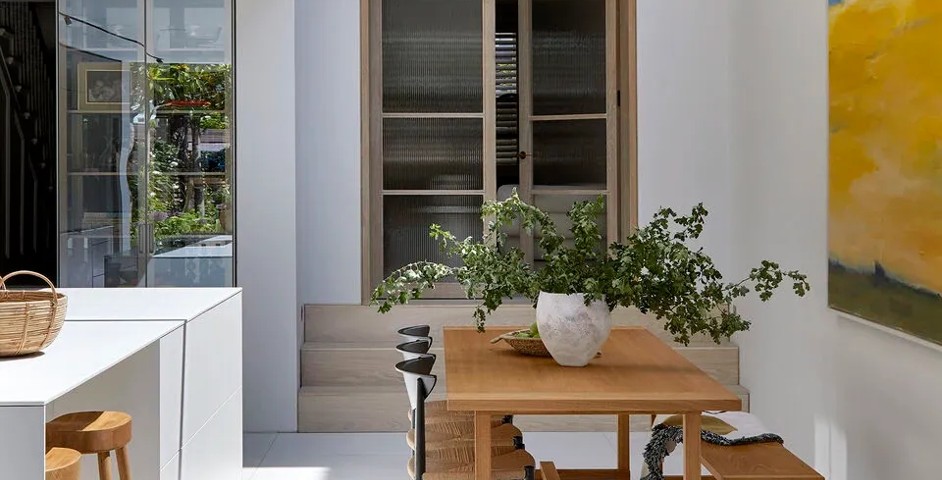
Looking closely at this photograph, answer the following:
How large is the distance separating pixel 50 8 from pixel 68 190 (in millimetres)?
4562

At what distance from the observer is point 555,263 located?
316 cm

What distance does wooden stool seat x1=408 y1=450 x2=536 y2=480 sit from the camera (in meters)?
3.13

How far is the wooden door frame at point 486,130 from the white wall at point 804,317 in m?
0.58

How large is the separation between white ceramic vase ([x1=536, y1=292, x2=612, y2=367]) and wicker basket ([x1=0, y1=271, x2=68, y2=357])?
53.8 inches

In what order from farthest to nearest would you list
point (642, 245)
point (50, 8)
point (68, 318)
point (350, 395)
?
point (50, 8)
point (350, 395)
point (68, 318)
point (642, 245)

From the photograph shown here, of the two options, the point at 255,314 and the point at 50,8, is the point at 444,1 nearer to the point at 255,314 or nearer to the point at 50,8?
the point at 255,314

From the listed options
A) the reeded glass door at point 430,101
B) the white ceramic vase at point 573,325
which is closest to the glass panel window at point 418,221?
A: the reeded glass door at point 430,101

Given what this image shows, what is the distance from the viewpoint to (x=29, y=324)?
8.71 ft

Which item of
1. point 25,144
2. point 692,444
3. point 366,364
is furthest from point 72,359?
point 25,144

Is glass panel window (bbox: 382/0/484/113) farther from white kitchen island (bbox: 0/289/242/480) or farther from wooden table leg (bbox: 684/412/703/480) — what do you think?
wooden table leg (bbox: 684/412/703/480)

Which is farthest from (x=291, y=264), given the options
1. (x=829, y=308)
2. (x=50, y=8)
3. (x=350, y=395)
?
(x=50, y=8)

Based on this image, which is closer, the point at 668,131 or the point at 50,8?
the point at 668,131

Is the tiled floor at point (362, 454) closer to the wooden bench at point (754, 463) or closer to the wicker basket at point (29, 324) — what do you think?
the wooden bench at point (754, 463)

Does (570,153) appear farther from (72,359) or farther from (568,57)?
(72,359)
